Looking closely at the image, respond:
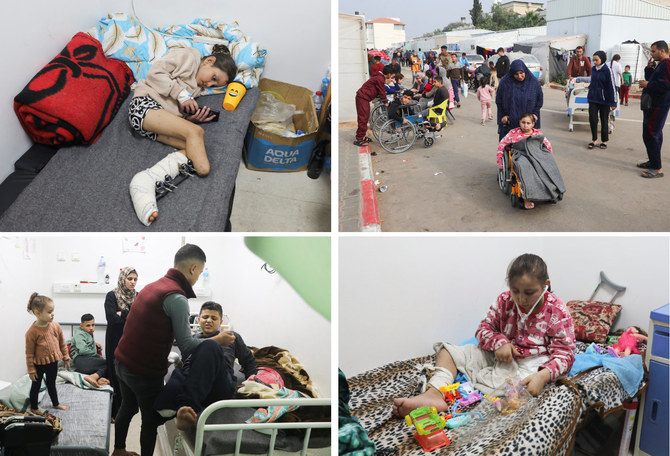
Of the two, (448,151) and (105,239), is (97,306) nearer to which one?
(105,239)

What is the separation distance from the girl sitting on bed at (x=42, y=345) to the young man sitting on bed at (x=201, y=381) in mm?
391

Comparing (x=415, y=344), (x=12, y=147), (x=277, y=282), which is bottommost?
(x=415, y=344)

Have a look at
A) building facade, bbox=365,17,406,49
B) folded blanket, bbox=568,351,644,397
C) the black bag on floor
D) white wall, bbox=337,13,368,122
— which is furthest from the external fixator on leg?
building facade, bbox=365,17,406,49

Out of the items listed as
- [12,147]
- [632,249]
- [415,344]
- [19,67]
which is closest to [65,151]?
[12,147]

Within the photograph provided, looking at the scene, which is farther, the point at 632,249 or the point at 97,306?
the point at 632,249

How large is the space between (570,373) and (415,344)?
703 millimetres

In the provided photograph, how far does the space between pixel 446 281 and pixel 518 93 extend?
6.08ft

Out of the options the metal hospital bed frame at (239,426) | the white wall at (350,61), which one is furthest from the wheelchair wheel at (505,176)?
the white wall at (350,61)

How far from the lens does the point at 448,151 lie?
4.82 metres

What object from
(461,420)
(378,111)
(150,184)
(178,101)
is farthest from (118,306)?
(378,111)

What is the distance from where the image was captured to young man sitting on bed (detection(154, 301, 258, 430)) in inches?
62.7

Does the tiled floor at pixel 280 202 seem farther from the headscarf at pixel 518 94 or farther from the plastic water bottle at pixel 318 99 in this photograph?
the headscarf at pixel 518 94

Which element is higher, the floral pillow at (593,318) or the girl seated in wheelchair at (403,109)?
the girl seated in wheelchair at (403,109)

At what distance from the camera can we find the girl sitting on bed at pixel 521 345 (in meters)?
1.80
